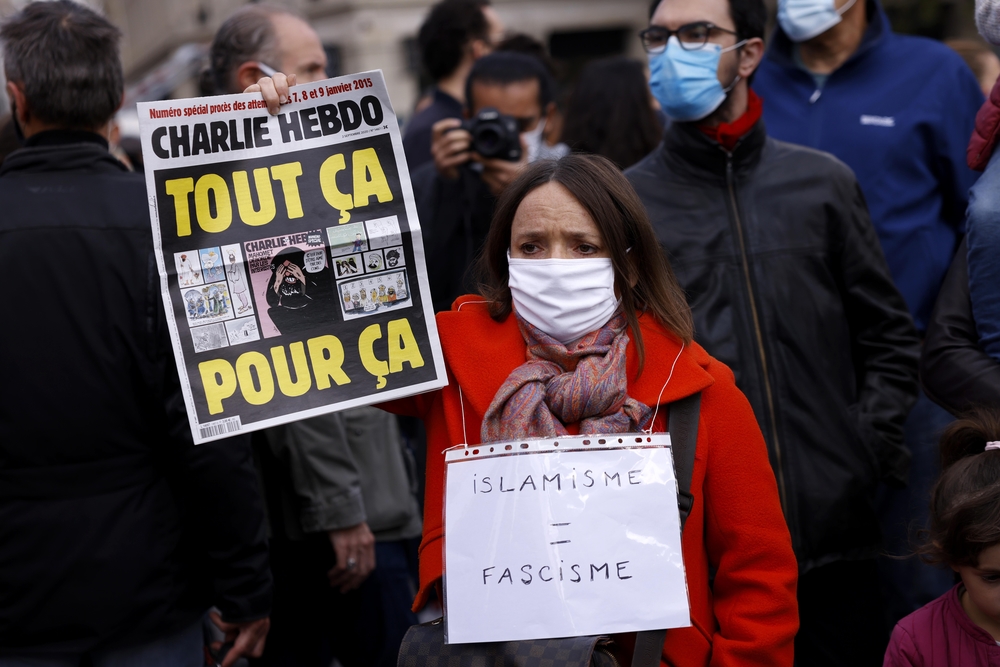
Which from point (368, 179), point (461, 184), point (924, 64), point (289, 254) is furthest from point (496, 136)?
point (289, 254)

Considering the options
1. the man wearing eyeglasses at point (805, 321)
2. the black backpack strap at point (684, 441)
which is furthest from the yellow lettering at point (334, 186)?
the man wearing eyeglasses at point (805, 321)

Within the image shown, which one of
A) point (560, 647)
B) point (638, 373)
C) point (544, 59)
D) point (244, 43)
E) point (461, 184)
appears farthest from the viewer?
point (544, 59)

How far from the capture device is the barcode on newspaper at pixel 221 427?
7.48 ft

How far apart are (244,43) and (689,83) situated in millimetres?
1606

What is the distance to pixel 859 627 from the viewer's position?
3.08 m

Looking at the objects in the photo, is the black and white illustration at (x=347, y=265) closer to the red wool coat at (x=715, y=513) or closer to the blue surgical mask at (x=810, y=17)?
the red wool coat at (x=715, y=513)

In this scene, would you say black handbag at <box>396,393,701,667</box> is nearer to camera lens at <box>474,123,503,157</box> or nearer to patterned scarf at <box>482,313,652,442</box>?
patterned scarf at <box>482,313,652,442</box>

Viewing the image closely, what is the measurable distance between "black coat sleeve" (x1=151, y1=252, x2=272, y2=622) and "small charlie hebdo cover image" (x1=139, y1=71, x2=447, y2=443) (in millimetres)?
475

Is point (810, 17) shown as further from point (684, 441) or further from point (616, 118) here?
point (684, 441)

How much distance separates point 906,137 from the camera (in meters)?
3.72

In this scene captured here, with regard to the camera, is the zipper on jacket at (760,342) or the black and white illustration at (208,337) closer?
the black and white illustration at (208,337)

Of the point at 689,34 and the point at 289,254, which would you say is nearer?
the point at 289,254

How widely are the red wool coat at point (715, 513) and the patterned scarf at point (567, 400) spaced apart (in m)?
0.06

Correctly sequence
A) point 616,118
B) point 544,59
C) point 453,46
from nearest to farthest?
point 616,118, point 453,46, point 544,59
